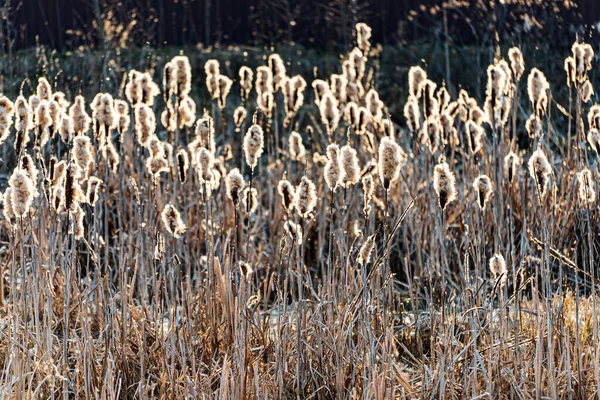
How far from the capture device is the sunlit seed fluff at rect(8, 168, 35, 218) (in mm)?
2094

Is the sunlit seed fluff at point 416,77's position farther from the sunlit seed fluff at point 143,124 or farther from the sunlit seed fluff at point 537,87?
the sunlit seed fluff at point 143,124

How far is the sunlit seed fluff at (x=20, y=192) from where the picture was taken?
209 centimetres

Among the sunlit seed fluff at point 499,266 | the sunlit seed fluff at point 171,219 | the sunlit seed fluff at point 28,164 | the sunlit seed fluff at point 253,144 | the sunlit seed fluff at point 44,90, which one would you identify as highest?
the sunlit seed fluff at point 44,90

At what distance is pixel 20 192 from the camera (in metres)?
2.10

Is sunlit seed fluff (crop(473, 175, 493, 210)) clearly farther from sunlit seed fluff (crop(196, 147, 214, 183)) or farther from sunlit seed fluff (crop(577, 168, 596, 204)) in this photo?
sunlit seed fluff (crop(196, 147, 214, 183))

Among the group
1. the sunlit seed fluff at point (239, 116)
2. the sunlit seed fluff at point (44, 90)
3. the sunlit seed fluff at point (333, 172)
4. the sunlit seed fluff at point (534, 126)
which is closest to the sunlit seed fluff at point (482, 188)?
Result: the sunlit seed fluff at point (333, 172)

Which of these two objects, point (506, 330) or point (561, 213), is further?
point (561, 213)

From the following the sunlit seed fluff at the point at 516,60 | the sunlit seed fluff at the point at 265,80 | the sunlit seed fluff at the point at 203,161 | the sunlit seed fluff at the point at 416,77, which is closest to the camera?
the sunlit seed fluff at the point at 203,161

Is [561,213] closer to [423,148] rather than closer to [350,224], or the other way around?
[423,148]

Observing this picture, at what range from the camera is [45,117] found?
2.53 meters

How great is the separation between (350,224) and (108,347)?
188 centimetres

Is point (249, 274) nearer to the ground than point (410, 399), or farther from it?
farther from it

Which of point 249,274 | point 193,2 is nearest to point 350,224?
point 249,274

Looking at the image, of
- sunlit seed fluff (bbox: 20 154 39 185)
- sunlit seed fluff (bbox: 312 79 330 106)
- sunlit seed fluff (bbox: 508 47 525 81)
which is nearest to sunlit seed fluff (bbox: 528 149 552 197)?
sunlit seed fluff (bbox: 508 47 525 81)
